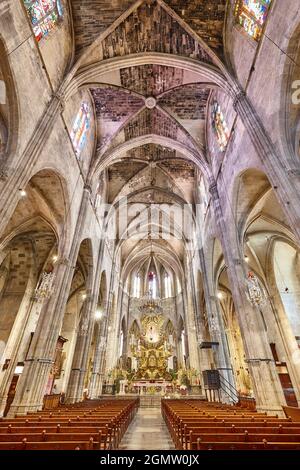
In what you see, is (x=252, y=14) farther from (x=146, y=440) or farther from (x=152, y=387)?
(x=152, y=387)

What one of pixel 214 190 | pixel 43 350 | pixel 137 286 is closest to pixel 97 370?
pixel 43 350

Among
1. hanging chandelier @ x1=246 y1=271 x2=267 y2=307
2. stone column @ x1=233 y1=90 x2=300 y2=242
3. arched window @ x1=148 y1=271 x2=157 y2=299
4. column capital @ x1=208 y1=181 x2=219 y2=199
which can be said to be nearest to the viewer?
stone column @ x1=233 y1=90 x2=300 y2=242

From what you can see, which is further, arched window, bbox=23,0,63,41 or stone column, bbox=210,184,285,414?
arched window, bbox=23,0,63,41

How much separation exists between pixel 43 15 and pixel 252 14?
8827 millimetres

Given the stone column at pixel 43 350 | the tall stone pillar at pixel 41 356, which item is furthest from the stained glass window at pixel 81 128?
the tall stone pillar at pixel 41 356

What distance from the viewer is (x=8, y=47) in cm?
777

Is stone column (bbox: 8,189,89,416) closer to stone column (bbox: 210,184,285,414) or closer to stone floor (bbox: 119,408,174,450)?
stone floor (bbox: 119,408,174,450)

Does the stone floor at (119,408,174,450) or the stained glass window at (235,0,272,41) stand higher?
the stained glass window at (235,0,272,41)

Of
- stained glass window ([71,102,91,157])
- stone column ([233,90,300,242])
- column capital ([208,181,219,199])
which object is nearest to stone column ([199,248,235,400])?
column capital ([208,181,219,199])

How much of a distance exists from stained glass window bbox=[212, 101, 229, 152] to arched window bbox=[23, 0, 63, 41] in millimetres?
9617

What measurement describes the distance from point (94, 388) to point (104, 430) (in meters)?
16.8

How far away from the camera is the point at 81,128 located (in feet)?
48.7

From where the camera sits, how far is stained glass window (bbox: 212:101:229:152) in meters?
13.8

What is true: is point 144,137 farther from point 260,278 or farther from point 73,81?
point 260,278
